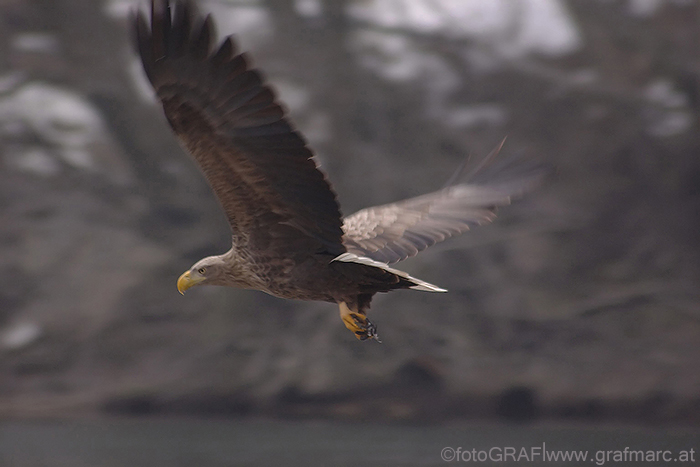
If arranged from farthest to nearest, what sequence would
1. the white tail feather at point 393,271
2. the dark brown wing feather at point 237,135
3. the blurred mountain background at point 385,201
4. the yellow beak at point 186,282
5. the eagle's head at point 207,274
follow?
the blurred mountain background at point 385,201 < the yellow beak at point 186,282 < the eagle's head at point 207,274 < the white tail feather at point 393,271 < the dark brown wing feather at point 237,135

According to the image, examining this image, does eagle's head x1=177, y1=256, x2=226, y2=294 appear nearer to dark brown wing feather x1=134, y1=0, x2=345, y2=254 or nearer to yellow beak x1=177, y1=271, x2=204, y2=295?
yellow beak x1=177, y1=271, x2=204, y2=295

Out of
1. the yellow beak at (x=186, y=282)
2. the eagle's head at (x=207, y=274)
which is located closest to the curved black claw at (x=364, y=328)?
the eagle's head at (x=207, y=274)

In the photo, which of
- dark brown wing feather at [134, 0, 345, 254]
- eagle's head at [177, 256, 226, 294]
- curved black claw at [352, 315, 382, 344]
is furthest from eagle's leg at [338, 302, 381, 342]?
eagle's head at [177, 256, 226, 294]

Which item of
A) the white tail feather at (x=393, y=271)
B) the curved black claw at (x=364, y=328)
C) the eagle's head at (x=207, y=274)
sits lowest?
the curved black claw at (x=364, y=328)

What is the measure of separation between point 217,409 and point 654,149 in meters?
5.62

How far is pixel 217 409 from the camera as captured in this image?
24.7 feet

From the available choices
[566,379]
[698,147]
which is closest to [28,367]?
[566,379]

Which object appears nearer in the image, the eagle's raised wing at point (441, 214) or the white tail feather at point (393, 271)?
the white tail feather at point (393, 271)

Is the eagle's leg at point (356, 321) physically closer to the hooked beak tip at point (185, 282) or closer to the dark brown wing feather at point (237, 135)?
the dark brown wing feather at point (237, 135)

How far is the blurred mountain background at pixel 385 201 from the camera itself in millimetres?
7445

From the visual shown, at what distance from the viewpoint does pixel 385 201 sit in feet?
26.5

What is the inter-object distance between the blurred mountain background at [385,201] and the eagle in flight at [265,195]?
4.72 meters

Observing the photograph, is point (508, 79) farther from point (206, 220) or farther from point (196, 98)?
point (196, 98)

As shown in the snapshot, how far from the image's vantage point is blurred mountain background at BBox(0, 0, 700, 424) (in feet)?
24.4
